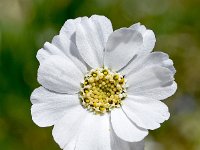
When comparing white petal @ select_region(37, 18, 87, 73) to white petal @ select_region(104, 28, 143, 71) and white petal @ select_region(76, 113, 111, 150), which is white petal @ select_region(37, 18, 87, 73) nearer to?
white petal @ select_region(104, 28, 143, 71)

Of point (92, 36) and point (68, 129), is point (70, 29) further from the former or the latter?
point (68, 129)

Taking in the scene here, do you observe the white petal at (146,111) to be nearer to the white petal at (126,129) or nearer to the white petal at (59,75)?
the white petal at (126,129)

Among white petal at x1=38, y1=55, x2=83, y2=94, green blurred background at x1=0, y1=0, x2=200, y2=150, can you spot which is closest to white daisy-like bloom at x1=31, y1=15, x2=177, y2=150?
white petal at x1=38, y1=55, x2=83, y2=94

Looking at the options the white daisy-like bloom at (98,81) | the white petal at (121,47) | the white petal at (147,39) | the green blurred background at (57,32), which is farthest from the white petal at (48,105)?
the green blurred background at (57,32)

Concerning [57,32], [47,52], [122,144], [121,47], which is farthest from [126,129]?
[57,32]

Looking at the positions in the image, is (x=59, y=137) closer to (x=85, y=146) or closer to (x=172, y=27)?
(x=85, y=146)
